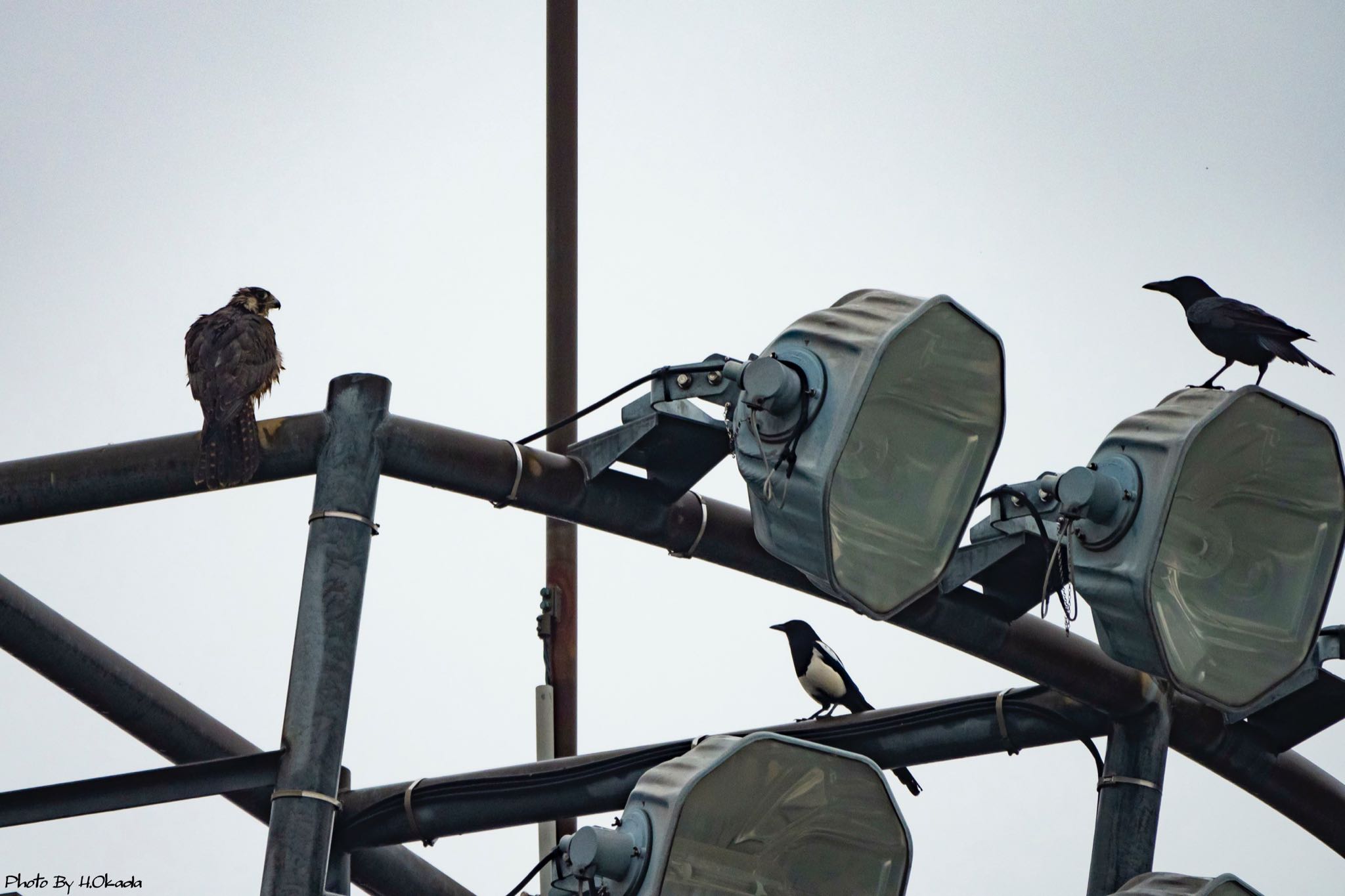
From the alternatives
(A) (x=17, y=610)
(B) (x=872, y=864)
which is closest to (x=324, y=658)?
(A) (x=17, y=610)

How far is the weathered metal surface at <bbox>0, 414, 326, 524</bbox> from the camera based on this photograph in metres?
5.79

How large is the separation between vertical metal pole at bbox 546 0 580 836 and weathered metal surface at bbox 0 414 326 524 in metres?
3.14

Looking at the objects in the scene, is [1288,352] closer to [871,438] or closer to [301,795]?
[871,438]

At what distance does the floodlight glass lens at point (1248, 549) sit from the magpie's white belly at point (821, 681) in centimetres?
573

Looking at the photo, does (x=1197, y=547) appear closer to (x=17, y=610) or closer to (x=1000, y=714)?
(x=1000, y=714)

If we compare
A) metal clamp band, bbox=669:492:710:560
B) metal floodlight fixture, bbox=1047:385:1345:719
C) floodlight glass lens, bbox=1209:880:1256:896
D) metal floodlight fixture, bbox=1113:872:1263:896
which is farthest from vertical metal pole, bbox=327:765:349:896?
metal floodlight fixture, bbox=1047:385:1345:719

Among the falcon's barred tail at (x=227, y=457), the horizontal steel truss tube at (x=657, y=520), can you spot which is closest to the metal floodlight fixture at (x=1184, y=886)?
the horizontal steel truss tube at (x=657, y=520)

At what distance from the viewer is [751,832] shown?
300 cm

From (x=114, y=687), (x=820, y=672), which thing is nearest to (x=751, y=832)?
(x=114, y=687)

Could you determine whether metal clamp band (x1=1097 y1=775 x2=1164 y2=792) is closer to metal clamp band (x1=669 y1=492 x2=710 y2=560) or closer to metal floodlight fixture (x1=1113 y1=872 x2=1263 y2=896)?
metal clamp band (x1=669 y1=492 x2=710 y2=560)

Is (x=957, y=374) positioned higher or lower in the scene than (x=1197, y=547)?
higher

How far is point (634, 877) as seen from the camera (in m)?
2.82

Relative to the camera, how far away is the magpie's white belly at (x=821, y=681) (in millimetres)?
9133

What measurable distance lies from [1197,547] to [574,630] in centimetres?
633
